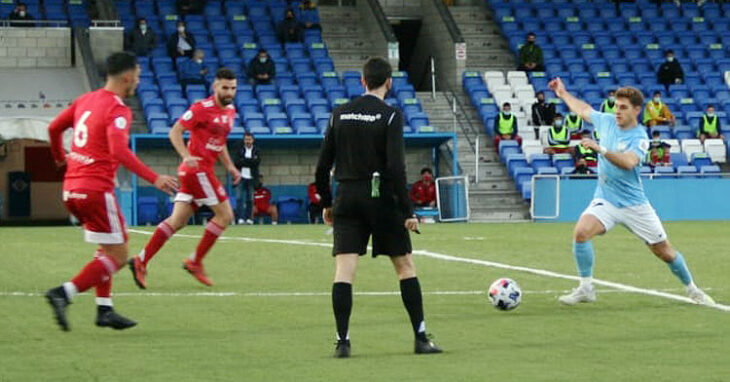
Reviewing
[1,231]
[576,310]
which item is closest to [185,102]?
[1,231]

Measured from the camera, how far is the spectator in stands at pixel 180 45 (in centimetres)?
3747

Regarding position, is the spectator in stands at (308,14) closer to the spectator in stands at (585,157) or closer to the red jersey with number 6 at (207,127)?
the spectator in stands at (585,157)

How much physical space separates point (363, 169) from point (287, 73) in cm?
2827

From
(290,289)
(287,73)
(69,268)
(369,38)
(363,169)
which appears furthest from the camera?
(369,38)

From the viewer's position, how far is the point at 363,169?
10305 millimetres

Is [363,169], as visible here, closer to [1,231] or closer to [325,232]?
[325,232]

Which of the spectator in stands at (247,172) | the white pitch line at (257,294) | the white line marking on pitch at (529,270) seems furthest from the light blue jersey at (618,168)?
the spectator in stands at (247,172)

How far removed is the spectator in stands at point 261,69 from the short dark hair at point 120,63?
25824mm

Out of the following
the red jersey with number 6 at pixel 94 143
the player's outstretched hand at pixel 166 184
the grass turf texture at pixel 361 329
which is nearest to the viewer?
the grass turf texture at pixel 361 329

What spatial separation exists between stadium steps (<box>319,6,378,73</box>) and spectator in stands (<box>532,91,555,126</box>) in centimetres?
534

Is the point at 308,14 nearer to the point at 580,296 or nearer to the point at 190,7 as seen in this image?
the point at 190,7

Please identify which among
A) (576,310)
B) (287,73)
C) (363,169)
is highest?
(287,73)

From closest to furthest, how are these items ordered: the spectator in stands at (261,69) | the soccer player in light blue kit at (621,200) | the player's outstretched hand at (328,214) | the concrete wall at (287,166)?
the player's outstretched hand at (328,214)
the soccer player in light blue kit at (621,200)
the concrete wall at (287,166)
the spectator in stands at (261,69)

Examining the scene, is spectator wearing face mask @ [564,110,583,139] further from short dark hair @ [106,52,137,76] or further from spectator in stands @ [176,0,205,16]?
short dark hair @ [106,52,137,76]
